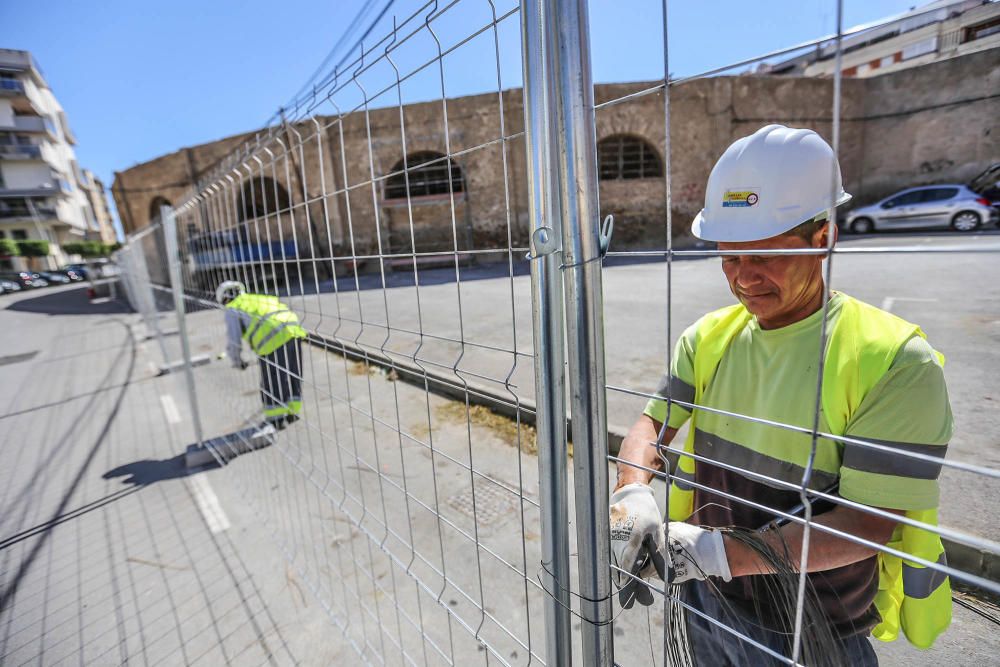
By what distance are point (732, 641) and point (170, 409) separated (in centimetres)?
579

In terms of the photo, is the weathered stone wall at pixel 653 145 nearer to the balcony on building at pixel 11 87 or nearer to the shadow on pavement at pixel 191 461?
the shadow on pavement at pixel 191 461

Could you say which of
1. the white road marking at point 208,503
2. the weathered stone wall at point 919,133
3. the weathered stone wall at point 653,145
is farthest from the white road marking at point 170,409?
the weathered stone wall at point 919,133

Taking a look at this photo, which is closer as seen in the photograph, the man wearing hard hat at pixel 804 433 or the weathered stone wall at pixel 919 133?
the man wearing hard hat at pixel 804 433

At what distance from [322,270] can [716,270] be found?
35.7ft

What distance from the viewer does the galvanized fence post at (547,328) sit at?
2.47ft

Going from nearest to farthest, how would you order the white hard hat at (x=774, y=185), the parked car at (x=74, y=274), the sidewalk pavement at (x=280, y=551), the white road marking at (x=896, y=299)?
1. the white hard hat at (x=774, y=185)
2. the sidewalk pavement at (x=280, y=551)
3. the white road marking at (x=896, y=299)
4. the parked car at (x=74, y=274)

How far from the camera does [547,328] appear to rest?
2.65 ft

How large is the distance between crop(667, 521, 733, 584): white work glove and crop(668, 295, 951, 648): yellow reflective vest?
30 centimetres

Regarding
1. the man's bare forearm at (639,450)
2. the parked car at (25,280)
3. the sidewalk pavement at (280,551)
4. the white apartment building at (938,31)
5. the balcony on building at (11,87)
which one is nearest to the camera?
the white apartment building at (938,31)

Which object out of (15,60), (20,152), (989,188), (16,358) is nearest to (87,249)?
(20,152)

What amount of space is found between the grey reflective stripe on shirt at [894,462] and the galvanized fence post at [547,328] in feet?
1.73

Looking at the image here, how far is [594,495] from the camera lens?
2.68 feet

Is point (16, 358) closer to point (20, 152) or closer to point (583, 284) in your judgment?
point (583, 284)

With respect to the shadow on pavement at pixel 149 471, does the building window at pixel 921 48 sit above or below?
above
